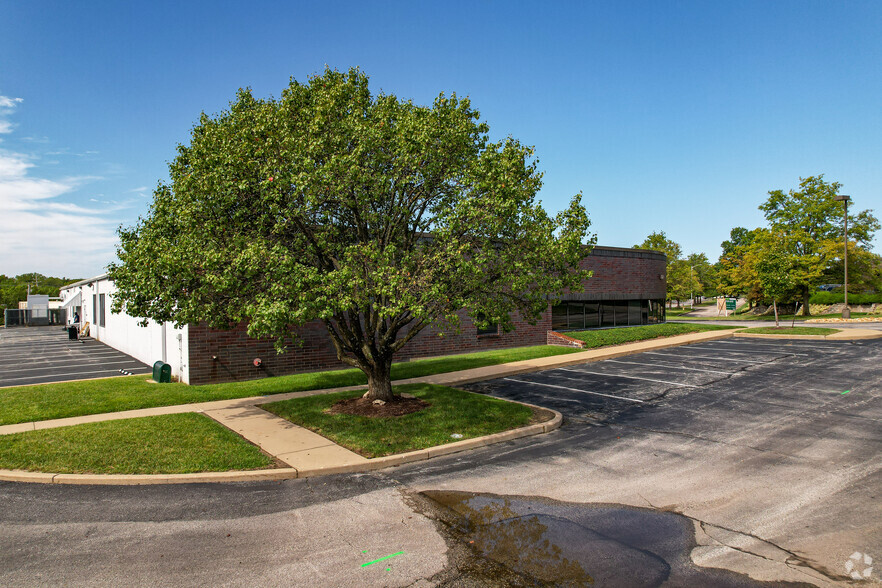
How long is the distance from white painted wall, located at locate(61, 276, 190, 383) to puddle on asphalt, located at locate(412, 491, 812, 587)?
816cm

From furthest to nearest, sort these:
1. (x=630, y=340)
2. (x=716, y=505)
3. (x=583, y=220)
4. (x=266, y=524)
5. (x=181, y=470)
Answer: (x=630, y=340) < (x=583, y=220) < (x=181, y=470) < (x=716, y=505) < (x=266, y=524)

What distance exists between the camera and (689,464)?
866cm

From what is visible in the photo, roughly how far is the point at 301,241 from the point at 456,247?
128 inches

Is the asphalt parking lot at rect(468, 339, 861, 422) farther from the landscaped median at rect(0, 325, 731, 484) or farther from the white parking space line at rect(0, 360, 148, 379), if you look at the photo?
the white parking space line at rect(0, 360, 148, 379)

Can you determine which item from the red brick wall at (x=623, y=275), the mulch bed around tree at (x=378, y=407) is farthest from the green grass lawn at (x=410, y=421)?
the red brick wall at (x=623, y=275)

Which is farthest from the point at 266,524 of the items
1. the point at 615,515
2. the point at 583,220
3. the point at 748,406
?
the point at 748,406

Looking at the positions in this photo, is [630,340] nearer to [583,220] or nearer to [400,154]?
[583,220]

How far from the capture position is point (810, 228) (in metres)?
48.4

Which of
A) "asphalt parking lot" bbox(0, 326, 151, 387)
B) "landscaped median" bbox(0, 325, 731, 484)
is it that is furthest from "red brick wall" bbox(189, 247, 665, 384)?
"asphalt parking lot" bbox(0, 326, 151, 387)

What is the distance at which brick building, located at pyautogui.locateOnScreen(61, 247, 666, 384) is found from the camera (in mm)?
16094

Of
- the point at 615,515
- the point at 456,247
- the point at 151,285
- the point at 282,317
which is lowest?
the point at 615,515

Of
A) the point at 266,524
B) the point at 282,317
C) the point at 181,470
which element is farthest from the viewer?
the point at 282,317

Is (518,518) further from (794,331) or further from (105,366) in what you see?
(794,331)

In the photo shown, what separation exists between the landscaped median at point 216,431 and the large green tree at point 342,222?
7.05ft
